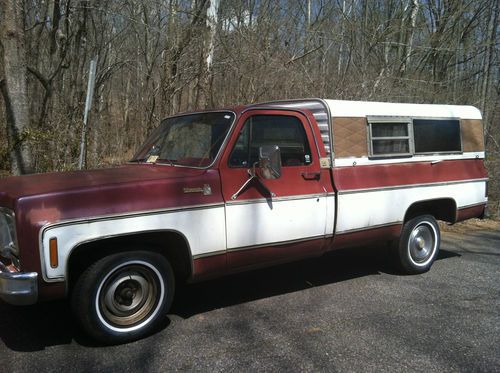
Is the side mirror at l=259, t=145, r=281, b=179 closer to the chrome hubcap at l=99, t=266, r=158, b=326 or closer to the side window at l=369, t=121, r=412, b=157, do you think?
the chrome hubcap at l=99, t=266, r=158, b=326

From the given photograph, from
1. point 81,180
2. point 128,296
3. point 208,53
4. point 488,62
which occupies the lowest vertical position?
point 128,296

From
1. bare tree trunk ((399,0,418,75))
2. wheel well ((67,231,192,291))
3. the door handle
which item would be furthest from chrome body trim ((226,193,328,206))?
bare tree trunk ((399,0,418,75))

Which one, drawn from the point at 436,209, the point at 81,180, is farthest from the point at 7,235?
the point at 436,209

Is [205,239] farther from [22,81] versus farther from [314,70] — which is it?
[314,70]

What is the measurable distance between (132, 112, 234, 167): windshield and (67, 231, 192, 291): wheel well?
0.76m

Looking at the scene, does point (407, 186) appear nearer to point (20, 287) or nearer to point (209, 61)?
point (20, 287)

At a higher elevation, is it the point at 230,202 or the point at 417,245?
the point at 230,202

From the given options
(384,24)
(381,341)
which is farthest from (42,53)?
(381,341)

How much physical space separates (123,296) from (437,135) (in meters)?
4.32

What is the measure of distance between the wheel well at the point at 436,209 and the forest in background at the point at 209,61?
521 cm

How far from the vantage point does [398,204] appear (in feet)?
17.7

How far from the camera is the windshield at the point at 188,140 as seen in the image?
14.2 feet

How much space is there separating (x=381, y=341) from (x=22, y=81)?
666 cm

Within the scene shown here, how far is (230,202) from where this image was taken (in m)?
4.12
